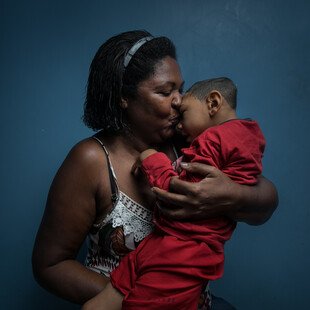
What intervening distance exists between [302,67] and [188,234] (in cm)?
119

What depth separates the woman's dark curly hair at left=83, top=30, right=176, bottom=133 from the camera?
4.27 ft

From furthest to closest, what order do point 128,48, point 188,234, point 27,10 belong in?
1. point 27,10
2. point 128,48
3. point 188,234

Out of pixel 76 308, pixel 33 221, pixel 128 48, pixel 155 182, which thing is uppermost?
pixel 128 48

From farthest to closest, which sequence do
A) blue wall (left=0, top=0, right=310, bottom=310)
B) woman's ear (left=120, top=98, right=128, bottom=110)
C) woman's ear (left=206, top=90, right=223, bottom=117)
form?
blue wall (left=0, top=0, right=310, bottom=310) → woman's ear (left=120, top=98, right=128, bottom=110) → woman's ear (left=206, top=90, right=223, bottom=117)

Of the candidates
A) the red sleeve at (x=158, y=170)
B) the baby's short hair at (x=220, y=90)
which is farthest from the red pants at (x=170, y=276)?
the baby's short hair at (x=220, y=90)

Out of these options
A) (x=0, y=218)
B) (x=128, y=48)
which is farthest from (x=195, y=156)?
(x=0, y=218)

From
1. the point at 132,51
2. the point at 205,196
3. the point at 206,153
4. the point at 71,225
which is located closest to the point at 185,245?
the point at 205,196

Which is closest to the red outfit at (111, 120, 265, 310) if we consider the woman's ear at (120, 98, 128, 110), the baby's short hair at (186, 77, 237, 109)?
the baby's short hair at (186, 77, 237, 109)

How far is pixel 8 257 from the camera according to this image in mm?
1891

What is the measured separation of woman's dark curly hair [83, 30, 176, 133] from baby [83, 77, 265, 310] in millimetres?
239

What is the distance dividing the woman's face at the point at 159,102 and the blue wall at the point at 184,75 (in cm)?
61

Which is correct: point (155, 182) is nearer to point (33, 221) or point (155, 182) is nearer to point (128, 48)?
point (128, 48)

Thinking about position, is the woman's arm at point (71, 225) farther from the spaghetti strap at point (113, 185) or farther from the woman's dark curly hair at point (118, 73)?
the woman's dark curly hair at point (118, 73)

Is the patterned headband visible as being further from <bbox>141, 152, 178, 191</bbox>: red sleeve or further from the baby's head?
<bbox>141, 152, 178, 191</bbox>: red sleeve
